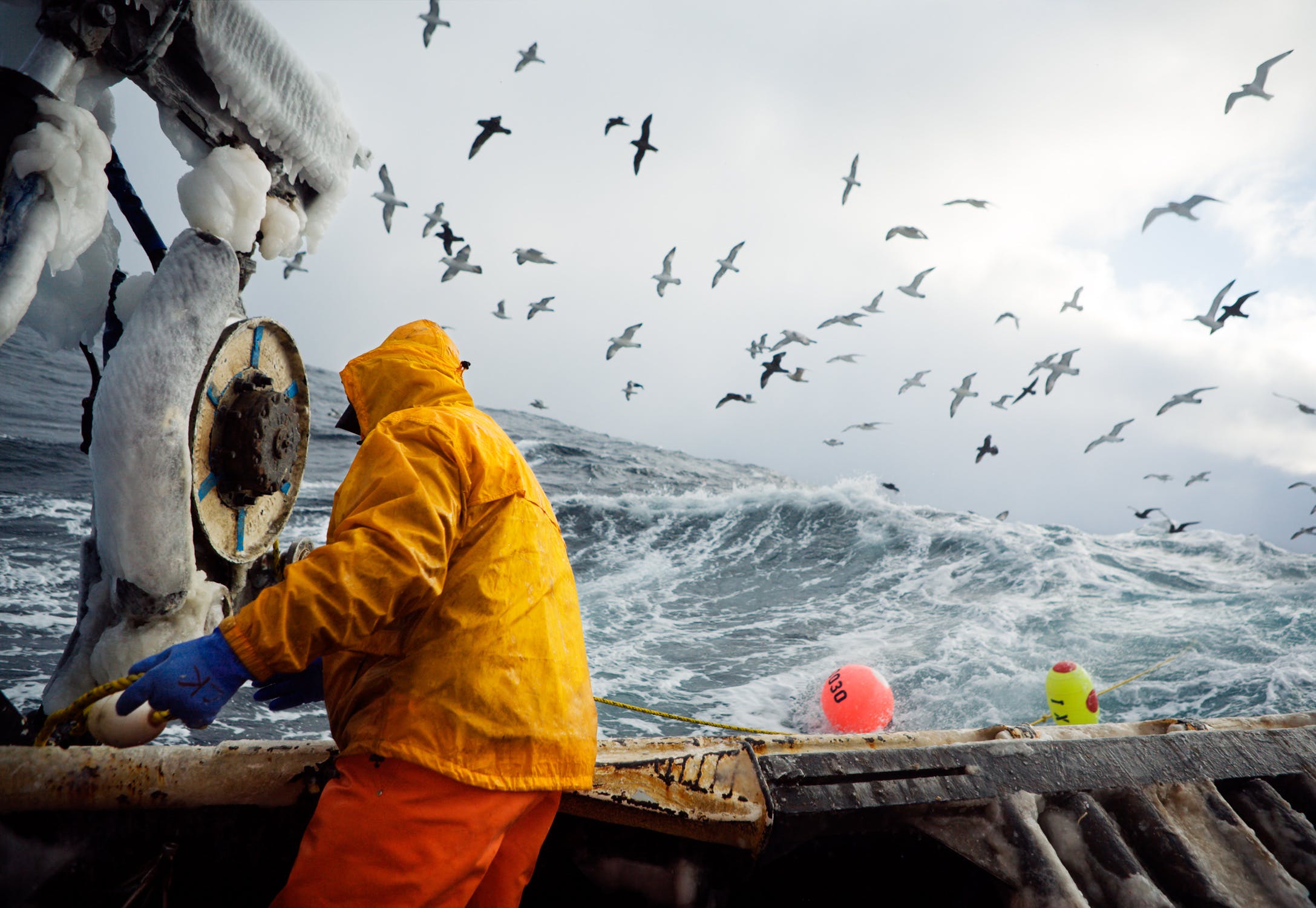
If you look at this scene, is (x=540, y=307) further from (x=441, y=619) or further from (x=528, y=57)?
(x=441, y=619)

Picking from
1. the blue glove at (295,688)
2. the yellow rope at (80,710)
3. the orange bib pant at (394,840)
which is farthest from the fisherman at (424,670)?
the blue glove at (295,688)

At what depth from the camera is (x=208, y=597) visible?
101 inches

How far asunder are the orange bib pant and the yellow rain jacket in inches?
1.8

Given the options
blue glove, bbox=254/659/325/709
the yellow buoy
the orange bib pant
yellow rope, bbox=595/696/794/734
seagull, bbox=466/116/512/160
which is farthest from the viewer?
seagull, bbox=466/116/512/160

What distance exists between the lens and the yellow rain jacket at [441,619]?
4.04 ft

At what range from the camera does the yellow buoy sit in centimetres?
491

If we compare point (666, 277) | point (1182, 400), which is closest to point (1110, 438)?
point (1182, 400)

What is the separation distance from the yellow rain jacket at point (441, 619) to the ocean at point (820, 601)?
344 cm

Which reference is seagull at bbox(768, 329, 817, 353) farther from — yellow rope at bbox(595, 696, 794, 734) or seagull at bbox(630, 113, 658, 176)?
yellow rope at bbox(595, 696, 794, 734)

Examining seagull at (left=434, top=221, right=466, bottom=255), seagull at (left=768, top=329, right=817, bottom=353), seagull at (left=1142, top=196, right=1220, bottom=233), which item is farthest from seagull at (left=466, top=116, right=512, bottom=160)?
seagull at (left=1142, top=196, right=1220, bottom=233)

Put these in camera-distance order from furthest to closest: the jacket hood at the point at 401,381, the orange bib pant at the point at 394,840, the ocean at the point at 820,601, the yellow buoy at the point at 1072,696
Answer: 1. the ocean at the point at 820,601
2. the yellow buoy at the point at 1072,696
3. the jacket hood at the point at 401,381
4. the orange bib pant at the point at 394,840

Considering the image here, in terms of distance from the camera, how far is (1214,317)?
10.5 meters

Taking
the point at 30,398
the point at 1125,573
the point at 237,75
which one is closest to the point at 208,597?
the point at 237,75

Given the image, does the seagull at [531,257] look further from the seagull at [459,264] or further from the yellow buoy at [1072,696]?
the yellow buoy at [1072,696]
